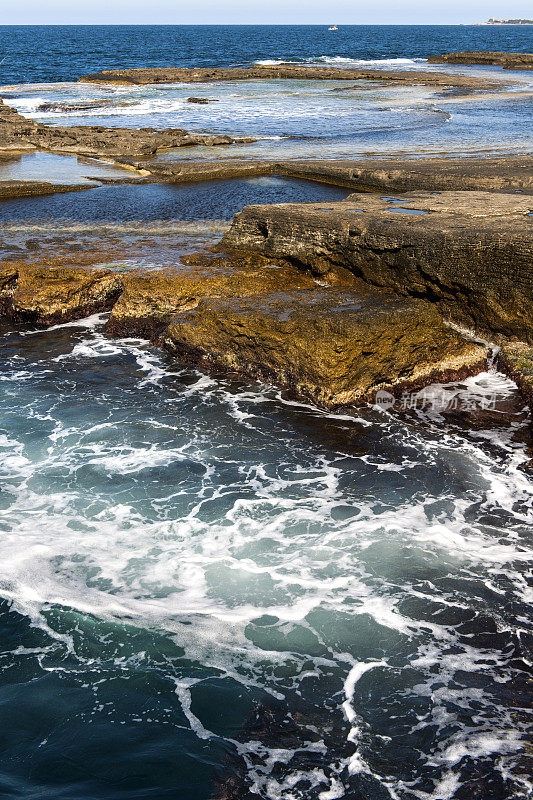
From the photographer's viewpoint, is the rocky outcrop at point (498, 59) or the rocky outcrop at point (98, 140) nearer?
the rocky outcrop at point (98, 140)

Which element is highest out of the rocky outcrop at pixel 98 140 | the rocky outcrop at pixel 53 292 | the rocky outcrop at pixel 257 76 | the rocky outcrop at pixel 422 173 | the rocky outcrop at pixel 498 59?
the rocky outcrop at pixel 498 59

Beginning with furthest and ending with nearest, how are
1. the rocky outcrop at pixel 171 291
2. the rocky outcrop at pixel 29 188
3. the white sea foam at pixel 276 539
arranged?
the rocky outcrop at pixel 29 188
the rocky outcrop at pixel 171 291
the white sea foam at pixel 276 539

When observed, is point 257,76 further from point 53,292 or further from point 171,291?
point 171,291

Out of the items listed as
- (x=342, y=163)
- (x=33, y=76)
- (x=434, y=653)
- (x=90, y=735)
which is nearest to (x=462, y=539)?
(x=434, y=653)

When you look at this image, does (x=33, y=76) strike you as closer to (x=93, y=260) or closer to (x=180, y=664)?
(x=93, y=260)

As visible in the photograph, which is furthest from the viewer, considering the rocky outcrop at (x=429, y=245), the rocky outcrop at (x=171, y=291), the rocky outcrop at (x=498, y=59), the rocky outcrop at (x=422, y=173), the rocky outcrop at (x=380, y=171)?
the rocky outcrop at (x=498, y=59)

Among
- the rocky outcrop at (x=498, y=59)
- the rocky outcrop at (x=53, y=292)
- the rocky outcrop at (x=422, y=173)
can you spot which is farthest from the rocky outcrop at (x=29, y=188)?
the rocky outcrop at (x=498, y=59)

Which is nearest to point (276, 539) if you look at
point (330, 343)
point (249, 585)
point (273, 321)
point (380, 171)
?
point (249, 585)

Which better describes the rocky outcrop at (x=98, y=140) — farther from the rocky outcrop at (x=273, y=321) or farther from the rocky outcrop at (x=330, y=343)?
the rocky outcrop at (x=330, y=343)
